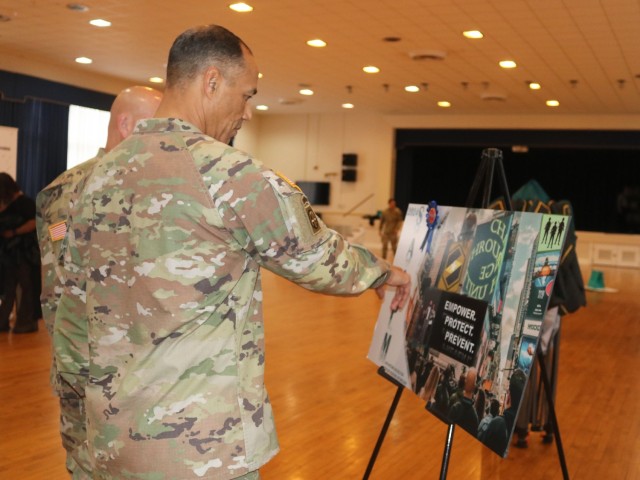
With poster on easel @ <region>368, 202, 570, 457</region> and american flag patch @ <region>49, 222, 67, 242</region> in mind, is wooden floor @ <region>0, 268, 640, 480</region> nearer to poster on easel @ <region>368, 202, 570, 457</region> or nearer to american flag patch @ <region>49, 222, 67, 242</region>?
poster on easel @ <region>368, 202, 570, 457</region>

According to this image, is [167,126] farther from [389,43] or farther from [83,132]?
[83,132]

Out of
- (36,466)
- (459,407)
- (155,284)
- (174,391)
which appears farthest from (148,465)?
(36,466)

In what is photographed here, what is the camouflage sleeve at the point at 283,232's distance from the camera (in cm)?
157

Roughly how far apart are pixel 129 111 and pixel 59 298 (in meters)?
0.65

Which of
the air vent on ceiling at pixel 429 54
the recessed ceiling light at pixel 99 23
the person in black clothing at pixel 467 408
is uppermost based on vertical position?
the recessed ceiling light at pixel 99 23

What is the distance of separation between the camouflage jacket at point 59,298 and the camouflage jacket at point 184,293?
25cm

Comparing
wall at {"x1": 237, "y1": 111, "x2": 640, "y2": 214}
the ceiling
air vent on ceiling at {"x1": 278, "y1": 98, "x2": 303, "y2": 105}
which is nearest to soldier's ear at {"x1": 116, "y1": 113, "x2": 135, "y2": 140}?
the ceiling

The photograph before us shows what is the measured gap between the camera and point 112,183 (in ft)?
5.45

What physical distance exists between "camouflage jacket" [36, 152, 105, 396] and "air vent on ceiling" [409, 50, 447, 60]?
999 centimetres

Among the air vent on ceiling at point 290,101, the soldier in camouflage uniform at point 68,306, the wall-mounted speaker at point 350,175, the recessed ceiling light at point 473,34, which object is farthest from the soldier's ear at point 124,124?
the wall-mounted speaker at point 350,175

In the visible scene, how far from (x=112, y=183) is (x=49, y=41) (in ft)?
41.0

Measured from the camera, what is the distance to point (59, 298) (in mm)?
2088

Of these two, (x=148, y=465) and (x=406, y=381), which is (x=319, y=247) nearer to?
(x=148, y=465)

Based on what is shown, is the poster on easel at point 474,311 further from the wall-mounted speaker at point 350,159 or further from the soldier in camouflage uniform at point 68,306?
the wall-mounted speaker at point 350,159
